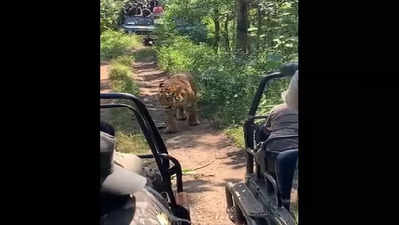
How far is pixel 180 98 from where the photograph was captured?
18.5 feet

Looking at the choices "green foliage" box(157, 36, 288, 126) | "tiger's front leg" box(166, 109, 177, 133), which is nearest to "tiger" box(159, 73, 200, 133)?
"tiger's front leg" box(166, 109, 177, 133)

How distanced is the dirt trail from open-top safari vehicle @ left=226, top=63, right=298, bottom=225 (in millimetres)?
154

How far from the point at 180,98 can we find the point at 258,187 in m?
3.30

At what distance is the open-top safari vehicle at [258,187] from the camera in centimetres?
176

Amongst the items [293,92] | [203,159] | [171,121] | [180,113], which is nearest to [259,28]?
[293,92]

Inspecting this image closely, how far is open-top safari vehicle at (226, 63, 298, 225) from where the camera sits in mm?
1760

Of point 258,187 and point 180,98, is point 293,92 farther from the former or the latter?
point 180,98

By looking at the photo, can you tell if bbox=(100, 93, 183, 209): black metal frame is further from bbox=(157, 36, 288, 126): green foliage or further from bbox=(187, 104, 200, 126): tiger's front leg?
bbox=(187, 104, 200, 126): tiger's front leg

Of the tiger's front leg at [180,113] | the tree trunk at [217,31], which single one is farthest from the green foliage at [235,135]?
the tiger's front leg at [180,113]
